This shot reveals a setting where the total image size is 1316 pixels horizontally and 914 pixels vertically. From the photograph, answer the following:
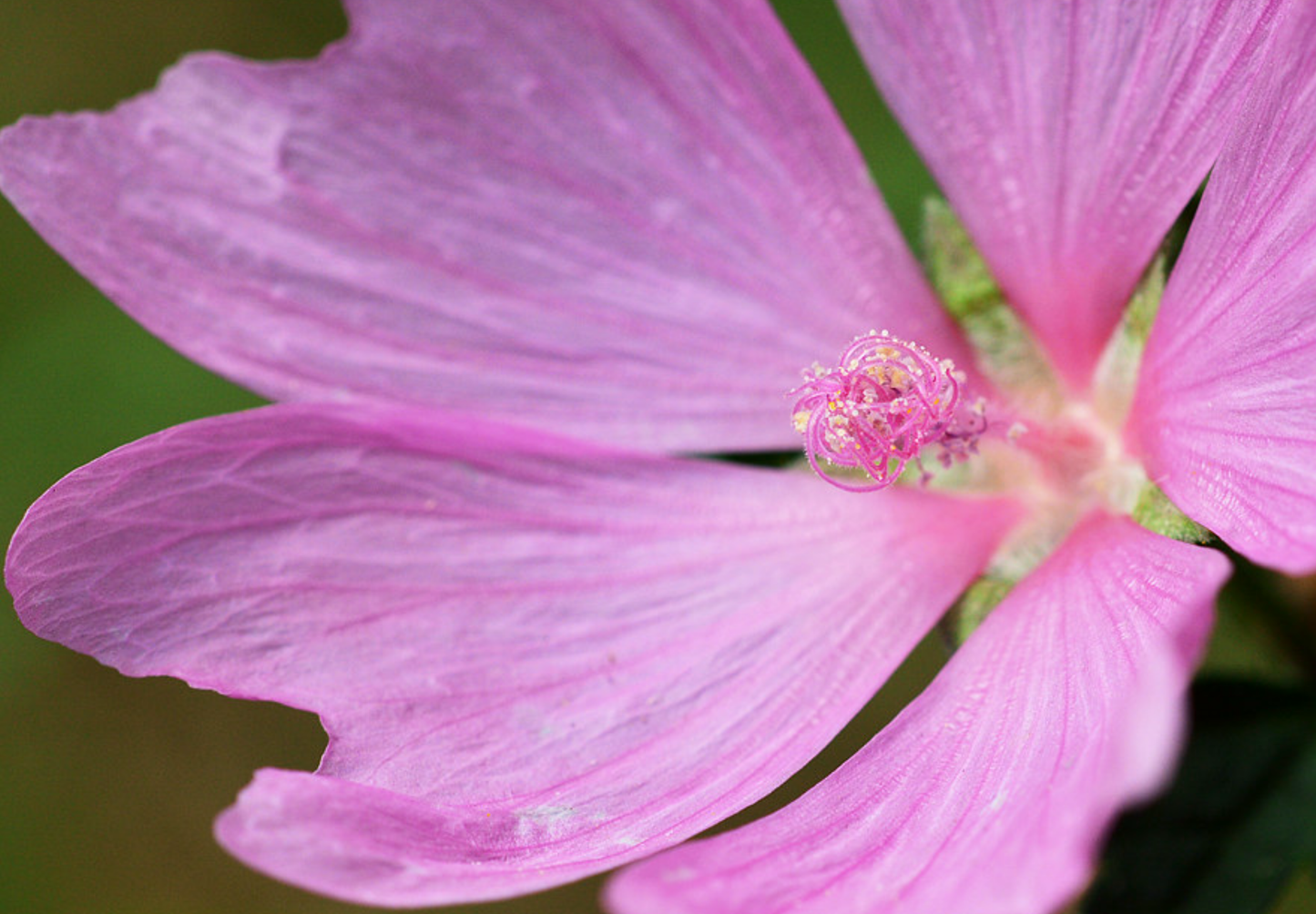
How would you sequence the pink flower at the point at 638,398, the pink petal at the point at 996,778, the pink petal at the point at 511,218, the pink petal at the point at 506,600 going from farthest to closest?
1. the pink petal at the point at 511,218
2. the pink petal at the point at 506,600
3. the pink flower at the point at 638,398
4. the pink petal at the point at 996,778

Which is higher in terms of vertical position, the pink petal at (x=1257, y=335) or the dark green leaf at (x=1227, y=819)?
the pink petal at (x=1257, y=335)

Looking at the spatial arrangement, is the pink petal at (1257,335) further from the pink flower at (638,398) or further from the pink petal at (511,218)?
the pink petal at (511,218)

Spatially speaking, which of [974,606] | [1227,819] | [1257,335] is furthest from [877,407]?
[1227,819]

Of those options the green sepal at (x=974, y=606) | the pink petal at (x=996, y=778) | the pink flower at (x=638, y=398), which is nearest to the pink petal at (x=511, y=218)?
the pink flower at (x=638, y=398)

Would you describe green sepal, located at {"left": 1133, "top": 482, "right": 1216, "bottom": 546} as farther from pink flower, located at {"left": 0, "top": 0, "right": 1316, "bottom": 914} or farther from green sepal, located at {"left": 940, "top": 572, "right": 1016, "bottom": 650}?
green sepal, located at {"left": 940, "top": 572, "right": 1016, "bottom": 650}

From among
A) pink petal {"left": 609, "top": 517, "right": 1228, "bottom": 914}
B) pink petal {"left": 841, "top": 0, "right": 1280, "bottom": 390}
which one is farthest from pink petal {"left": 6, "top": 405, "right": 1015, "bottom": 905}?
pink petal {"left": 841, "top": 0, "right": 1280, "bottom": 390}

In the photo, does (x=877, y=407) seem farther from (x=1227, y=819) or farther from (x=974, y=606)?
(x=1227, y=819)
